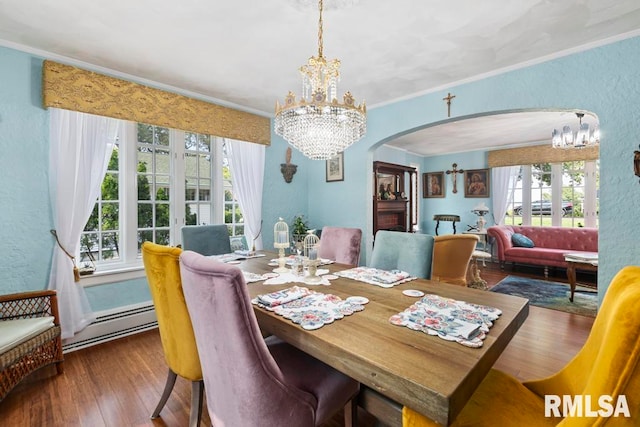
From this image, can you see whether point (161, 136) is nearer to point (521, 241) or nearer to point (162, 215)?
point (162, 215)

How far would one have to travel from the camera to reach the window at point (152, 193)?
2834 mm

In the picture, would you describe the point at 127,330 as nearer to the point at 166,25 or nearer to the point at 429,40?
the point at 166,25

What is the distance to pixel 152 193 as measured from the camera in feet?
10.1

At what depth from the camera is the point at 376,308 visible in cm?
136

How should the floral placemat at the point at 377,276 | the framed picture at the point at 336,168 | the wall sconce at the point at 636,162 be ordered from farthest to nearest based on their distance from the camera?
the framed picture at the point at 336,168 → the wall sconce at the point at 636,162 → the floral placemat at the point at 377,276

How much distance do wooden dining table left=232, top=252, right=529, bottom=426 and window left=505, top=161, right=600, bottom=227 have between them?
5591 mm

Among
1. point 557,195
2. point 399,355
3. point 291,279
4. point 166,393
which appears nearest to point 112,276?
point 166,393

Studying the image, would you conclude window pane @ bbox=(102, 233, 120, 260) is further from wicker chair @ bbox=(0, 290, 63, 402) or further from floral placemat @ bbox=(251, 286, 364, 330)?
floral placemat @ bbox=(251, 286, 364, 330)

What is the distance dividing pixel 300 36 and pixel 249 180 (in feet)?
6.47

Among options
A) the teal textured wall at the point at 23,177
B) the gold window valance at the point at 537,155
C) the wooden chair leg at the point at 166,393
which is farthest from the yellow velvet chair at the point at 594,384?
the gold window valance at the point at 537,155

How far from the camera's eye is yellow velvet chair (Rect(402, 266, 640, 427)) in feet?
1.96

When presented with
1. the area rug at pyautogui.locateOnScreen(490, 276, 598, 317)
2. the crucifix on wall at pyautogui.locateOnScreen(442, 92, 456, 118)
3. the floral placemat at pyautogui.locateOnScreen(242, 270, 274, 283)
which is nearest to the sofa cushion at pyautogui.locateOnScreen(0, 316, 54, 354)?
the floral placemat at pyautogui.locateOnScreen(242, 270, 274, 283)

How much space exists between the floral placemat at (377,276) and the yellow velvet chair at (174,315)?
3.30 feet

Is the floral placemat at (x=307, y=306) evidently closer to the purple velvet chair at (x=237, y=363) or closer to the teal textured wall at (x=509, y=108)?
the purple velvet chair at (x=237, y=363)
